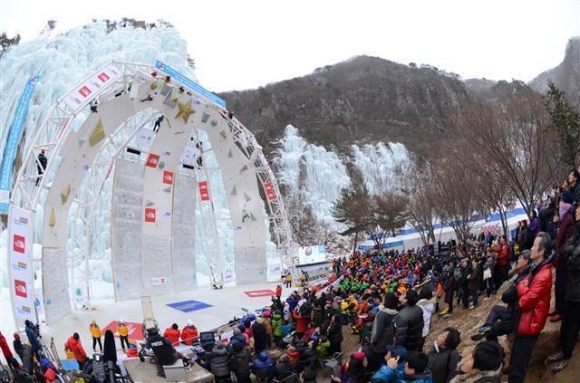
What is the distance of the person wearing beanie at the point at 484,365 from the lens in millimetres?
3385

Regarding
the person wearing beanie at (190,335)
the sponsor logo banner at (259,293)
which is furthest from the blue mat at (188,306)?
the person wearing beanie at (190,335)

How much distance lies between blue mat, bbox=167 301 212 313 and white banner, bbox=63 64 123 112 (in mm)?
7802

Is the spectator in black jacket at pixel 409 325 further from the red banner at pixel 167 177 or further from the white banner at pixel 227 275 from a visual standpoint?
the white banner at pixel 227 275

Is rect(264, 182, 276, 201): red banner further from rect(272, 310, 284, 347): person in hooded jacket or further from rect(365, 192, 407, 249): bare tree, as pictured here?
rect(365, 192, 407, 249): bare tree

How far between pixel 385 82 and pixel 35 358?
8240 centimetres

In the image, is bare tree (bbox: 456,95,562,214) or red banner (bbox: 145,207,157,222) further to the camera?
red banner (bbox: 145,207,157,222)

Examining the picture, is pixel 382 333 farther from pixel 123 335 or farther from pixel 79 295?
pixel 79 295

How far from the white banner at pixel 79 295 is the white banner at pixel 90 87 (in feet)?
21.8

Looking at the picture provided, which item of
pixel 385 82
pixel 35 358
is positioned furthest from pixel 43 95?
pixel 385 82

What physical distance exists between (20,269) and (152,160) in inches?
320

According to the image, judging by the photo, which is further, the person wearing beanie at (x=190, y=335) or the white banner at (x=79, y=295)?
the white banner at (x=79, y=295)

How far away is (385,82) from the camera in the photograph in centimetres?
8388

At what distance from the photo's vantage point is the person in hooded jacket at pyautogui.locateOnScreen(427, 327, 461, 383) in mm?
3812

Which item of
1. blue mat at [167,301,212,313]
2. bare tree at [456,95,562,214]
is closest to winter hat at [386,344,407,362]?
bare tree at [456,95,562,214]
